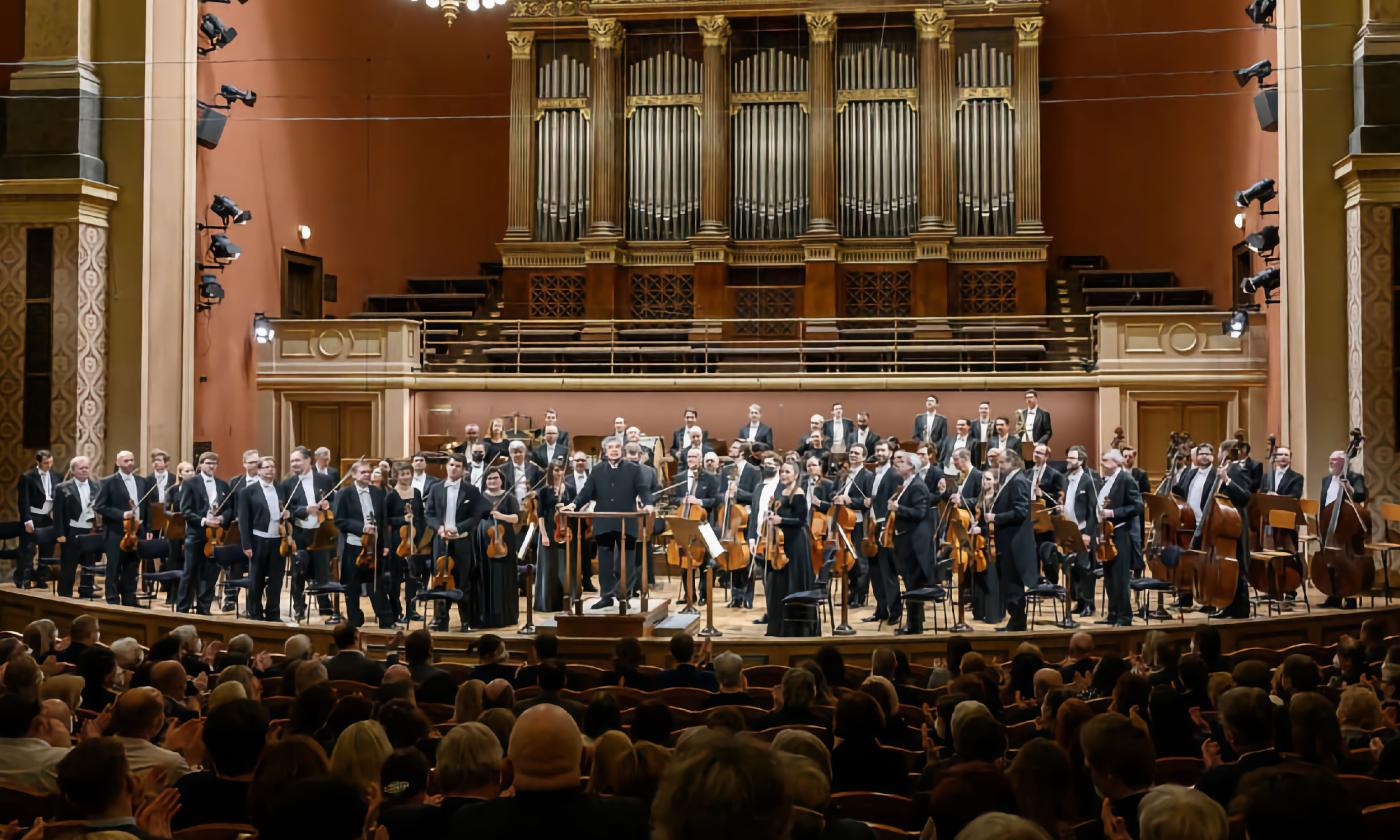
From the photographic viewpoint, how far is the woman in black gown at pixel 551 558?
9.98m

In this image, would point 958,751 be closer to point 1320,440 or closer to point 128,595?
point 128,595

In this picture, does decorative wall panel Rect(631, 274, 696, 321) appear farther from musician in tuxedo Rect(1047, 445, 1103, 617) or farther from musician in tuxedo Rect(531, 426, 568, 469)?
musician in tuxedo Rect(1047, 445, 1103, 617)

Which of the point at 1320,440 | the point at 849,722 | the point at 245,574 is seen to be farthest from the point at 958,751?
the point at 1320,440

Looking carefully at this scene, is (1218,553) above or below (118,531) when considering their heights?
below

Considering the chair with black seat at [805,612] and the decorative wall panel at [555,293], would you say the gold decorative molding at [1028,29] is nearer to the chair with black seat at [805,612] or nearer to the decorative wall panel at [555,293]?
the decorative wall panel at [555,293]

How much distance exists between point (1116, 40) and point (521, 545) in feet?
39.6

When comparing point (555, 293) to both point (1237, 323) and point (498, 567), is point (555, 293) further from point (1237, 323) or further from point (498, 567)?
point (1237, 323)

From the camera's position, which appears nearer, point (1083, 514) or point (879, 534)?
point (1083, 514)

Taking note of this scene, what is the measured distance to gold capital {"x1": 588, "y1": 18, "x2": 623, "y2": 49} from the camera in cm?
1723

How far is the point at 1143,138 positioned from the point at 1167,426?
5313 mm

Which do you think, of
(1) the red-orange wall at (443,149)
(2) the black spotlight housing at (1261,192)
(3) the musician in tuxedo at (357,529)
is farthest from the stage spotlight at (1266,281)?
(3) the musician in tuxedo at (357,529)

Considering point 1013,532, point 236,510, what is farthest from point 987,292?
point 236,510

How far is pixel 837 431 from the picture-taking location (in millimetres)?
13406

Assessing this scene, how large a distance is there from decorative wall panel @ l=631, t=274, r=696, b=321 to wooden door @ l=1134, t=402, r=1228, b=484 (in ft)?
20.1
